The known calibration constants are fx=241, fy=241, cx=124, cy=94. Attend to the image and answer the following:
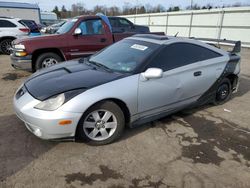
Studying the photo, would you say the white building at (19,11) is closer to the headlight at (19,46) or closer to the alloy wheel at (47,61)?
the headlight at (19,46)

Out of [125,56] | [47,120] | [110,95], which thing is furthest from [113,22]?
Answer: [47,120]

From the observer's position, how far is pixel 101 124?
332 cm

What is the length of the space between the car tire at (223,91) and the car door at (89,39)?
149 inches

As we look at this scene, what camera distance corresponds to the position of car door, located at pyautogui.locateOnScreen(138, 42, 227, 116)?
11.9 feet

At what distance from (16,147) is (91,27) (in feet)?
16.0

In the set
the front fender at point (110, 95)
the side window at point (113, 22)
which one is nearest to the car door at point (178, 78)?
the front fender at point (110, 95)

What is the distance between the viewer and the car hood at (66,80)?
3.17 metres

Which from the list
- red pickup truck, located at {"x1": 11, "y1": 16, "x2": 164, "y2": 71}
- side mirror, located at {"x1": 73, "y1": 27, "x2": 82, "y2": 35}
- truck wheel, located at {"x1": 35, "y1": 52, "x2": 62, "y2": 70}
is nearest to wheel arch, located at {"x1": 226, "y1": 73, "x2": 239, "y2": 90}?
red pickup truck, located at {"x1": 11, "y1": 16, "x2": 164, "y2": 71}

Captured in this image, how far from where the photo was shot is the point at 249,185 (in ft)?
8.91

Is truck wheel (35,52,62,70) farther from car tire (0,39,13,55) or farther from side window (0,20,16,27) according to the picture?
side window (0,20,16,27)

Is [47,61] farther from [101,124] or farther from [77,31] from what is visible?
[101,124]

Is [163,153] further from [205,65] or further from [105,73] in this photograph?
[205,65]

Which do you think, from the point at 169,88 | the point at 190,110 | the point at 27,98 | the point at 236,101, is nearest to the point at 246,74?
the point at 236,101

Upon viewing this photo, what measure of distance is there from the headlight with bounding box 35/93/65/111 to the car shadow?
24.3 inches
